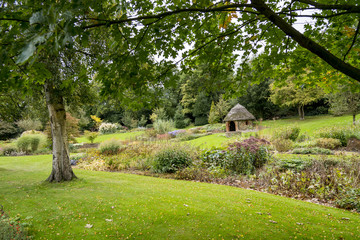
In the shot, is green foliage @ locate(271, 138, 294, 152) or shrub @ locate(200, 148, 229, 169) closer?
shrub @ locate(200, 148, 229, 169)

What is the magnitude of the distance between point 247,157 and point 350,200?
11.5ft

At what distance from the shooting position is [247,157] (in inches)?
311

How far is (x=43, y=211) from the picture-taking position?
3973mm

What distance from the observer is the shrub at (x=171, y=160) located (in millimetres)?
8891

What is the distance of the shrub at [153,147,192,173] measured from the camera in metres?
8.89

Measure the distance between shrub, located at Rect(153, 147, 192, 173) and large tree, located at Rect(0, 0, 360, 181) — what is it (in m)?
5.21

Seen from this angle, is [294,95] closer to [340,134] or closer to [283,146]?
[340,134]

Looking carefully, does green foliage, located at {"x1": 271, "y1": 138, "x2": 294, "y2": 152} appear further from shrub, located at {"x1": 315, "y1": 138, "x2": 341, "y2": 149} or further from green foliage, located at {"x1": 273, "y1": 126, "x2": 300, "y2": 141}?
green foliage, located at {"x1": 273, "y1": 126, "x2": 300, "y2": 141}

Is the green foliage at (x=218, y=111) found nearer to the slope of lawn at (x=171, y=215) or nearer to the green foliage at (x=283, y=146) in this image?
the green foliage at (x=283, y=146)

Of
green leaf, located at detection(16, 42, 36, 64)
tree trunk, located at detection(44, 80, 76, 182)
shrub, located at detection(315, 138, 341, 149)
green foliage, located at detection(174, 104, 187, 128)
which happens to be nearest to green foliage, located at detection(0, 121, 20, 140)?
green foliage, located at detection(174, 104, 187, 128)

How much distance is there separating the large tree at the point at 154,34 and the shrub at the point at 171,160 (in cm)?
521

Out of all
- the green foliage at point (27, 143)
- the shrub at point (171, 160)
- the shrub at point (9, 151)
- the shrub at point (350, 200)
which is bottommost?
the shrub at point (350, 200)

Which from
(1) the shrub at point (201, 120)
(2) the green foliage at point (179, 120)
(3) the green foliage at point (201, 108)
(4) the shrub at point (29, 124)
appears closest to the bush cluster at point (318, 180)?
(2) the green foliage at point (179, 120)

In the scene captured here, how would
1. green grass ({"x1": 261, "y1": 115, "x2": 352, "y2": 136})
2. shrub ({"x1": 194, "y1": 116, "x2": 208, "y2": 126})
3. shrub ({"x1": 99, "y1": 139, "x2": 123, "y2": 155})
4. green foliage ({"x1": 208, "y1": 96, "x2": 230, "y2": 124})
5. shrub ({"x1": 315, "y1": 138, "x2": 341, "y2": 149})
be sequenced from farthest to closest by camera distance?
shrub ({"x1": 194, "y1": 116, "x2": 208, "y2": 126}) < green foliage ({"x1": 208, "y1": 96, "x2": 230, "y2": 124}) < green grass ({"x1": 261, "y1": 115, "x2": 352, "y2": 136}) < shrub ({"x1": 99, "y1": 139, "x2": 123, "y2": 155}) < shrub ({"x1": 315, "y1": 138, "x2": 341, "y2": 149})
